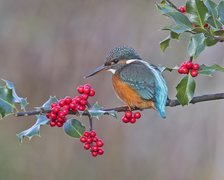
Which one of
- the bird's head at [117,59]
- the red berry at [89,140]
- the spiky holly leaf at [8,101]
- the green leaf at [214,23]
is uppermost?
the bird's head at [117,59]

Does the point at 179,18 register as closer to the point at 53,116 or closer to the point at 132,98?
A: the point at 53,116

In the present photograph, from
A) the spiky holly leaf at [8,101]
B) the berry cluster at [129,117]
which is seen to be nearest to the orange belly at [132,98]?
the berry cluster at [129,117]

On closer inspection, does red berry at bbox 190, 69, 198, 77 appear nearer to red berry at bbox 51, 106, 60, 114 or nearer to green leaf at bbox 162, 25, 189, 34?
green leaf at bbox 162, 25, 189, 34

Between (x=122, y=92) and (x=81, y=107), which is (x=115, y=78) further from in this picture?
(x=81, y=107)

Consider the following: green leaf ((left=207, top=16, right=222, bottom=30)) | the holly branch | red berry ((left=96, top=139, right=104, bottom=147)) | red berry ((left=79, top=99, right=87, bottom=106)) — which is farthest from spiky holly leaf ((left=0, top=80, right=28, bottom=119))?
green leaf ((left=207, top=16, right=222, bottom=30))

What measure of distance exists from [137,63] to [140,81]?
237 millimetres

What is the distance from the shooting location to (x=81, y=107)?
7.12ft

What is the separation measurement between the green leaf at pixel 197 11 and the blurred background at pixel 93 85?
90.6 inches

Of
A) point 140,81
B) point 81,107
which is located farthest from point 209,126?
point 81,107

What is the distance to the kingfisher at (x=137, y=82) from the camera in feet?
8.41

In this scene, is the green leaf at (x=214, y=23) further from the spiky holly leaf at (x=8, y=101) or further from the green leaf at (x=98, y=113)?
the spiky holly leaf at (x=8, y=101)

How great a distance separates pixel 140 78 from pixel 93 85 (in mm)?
2509

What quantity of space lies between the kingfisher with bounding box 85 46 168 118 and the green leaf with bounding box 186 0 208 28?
1.76ft

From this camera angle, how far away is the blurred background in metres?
4.70
